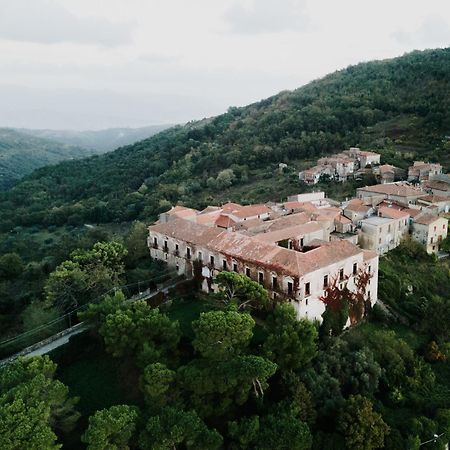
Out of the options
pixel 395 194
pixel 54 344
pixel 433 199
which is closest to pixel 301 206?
pixel 395 194

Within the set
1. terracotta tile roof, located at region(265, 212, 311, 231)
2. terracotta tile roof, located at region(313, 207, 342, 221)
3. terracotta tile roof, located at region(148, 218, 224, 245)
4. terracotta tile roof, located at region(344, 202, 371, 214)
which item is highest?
terracotta tile roof, located at region(148, 218, 224, 245)

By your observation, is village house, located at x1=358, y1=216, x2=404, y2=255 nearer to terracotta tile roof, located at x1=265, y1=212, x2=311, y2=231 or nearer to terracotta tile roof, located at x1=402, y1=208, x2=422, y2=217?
terracotta tile roof, located at x1=402, y1=208, x2=422, y2=217


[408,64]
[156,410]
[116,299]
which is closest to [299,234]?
[116,299]

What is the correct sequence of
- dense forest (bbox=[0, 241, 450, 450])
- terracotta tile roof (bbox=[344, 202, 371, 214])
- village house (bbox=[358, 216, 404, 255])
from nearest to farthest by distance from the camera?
1. dense forest (bbox=[0, 241, 450, 450])
2. village house (bbox=[358, 216, 404, 255])
3. terracotta tile roof (bbox=[344, 202, 371, 214])

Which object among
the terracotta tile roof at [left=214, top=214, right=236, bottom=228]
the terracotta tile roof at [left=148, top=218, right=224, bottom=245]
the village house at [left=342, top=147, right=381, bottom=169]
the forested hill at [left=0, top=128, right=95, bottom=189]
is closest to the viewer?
the terracotta tile roof at [left=148, top=218, right=224, bottom=245]

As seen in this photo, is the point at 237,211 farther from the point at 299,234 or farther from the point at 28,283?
the point at 28,283

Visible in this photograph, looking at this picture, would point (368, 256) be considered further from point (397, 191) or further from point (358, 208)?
point (397, 191)

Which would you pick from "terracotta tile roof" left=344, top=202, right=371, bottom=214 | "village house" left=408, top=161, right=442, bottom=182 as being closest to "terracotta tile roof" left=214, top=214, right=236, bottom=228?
"terracotta tile roof" left=344, top=202, right=371, bottom=214

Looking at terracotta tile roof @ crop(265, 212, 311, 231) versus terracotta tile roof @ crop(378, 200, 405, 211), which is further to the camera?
terracotta tile roof @ crop(378, 200, 405, 211)
